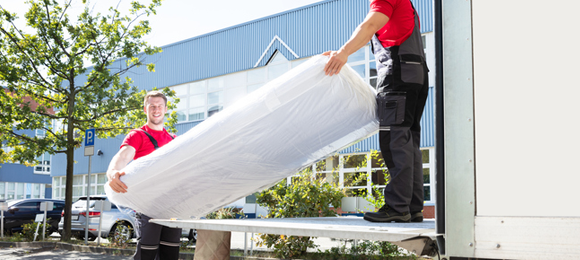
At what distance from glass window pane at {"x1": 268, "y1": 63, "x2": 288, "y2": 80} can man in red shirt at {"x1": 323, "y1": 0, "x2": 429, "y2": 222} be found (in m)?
16.6

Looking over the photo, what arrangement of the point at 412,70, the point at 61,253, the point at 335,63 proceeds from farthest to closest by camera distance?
1. the point at 61,253
2. the point at 412,70
3. the point at 335,63

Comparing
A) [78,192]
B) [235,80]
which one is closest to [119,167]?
[235,80]

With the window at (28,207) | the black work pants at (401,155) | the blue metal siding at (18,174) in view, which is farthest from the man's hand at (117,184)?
the blue metal siding at (18,174)

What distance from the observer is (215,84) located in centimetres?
2195

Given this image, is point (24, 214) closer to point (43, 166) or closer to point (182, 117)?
point (182, 117)

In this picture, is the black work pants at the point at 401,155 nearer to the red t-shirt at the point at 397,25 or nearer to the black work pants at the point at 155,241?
the red t-shirt at the point at 397,25

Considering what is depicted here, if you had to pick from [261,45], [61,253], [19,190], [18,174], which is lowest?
[19,190]

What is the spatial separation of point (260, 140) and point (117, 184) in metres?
1.00

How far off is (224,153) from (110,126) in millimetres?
12127

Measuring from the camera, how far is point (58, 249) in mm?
11383

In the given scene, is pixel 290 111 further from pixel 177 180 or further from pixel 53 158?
A: pixel 53 158

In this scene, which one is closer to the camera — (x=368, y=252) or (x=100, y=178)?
(x=368, y=252)

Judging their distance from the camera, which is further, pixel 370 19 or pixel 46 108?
pixel 46 108

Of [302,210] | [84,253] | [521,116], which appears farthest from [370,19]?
[84,253]
